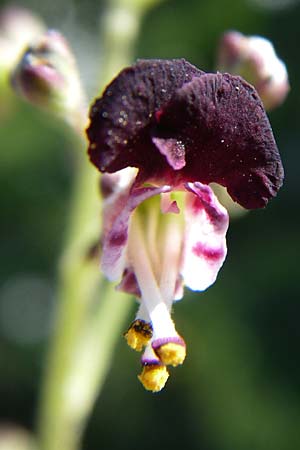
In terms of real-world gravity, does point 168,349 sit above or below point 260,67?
below

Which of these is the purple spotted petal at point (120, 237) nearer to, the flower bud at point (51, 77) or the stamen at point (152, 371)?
the stamen at point (152, 371)

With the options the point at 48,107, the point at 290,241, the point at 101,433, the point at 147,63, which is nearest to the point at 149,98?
the point at 147,63

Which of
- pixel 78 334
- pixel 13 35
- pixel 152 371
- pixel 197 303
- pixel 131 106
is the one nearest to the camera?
pixel 131 106

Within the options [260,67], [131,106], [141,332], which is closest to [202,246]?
[141,332]

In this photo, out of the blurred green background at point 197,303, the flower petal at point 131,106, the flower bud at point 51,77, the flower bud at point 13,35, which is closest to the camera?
the flower petal at point 131,106

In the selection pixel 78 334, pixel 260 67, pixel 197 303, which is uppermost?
pixel 197 303

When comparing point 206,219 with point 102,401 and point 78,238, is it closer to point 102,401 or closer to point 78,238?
point 78,238

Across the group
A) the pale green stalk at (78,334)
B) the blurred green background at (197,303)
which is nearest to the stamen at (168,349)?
the pale green stalk at (78,334)

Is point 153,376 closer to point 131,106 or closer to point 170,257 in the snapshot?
point 170,257
